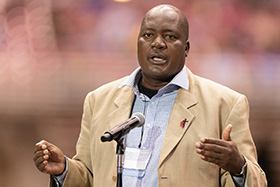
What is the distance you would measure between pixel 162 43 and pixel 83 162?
0.76 metres

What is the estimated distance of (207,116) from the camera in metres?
2.31

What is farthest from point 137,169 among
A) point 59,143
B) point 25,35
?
point 25,35

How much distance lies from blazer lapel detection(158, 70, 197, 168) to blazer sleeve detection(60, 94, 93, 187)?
455 mm

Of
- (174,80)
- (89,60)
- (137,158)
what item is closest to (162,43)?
(174,80)

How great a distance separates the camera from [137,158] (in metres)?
2.28

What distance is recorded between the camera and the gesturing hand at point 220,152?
1.86 metres

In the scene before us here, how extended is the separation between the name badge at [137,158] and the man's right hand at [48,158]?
31 cm

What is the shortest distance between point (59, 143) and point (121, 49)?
1.11 metres

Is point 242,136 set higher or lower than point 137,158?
higher

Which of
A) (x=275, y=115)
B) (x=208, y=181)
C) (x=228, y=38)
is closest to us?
(x=208, y=181)

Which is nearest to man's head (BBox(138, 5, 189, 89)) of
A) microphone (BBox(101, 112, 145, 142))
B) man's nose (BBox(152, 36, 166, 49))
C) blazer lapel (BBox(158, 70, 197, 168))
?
man's nose (BBox(152, 36, 166, 49))

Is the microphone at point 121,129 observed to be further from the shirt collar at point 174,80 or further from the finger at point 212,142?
the shirt collar at point 174,80

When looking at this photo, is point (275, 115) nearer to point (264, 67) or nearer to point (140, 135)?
point (264, 67)

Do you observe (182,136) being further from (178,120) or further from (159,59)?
(159,59)
